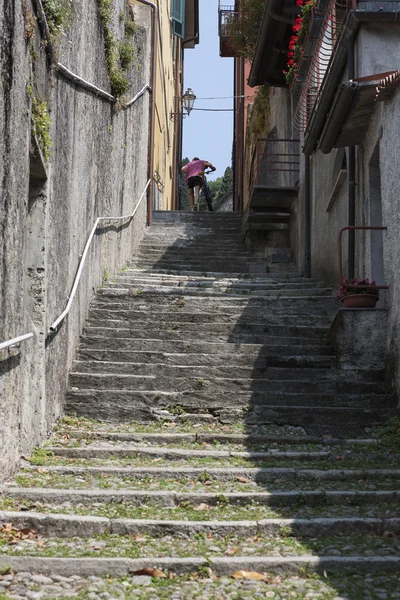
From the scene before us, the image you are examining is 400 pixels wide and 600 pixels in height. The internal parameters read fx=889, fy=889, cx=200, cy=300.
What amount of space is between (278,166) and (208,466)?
11.4 m

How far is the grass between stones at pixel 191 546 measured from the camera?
438cm

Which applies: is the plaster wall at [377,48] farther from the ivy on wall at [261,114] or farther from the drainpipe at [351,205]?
the ivy on wall at [261,114]

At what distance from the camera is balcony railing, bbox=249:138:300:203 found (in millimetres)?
14188

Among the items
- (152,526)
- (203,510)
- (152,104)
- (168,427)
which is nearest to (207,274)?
(152,104)

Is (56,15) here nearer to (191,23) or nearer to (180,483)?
(180,483)

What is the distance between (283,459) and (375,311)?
233cm

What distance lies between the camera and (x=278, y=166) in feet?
54.3

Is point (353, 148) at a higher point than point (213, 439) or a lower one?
higher

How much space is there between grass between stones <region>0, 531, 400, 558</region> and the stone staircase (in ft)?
0.05

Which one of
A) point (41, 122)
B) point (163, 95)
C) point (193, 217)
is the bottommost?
point (41, 122)

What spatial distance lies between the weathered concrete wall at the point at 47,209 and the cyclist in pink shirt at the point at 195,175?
416 inches

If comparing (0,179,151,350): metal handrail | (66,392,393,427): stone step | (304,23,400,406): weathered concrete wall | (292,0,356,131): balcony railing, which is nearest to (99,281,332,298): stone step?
(304,23,400,406): weathered concrete wall

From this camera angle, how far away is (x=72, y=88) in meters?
7.72

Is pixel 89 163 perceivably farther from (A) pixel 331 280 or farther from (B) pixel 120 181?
(A) pixel 331 280
